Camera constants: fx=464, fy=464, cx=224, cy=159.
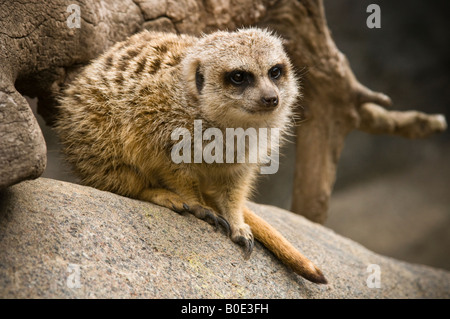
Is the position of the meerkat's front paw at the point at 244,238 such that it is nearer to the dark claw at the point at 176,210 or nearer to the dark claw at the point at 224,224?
the dark claw at the point at 224,224

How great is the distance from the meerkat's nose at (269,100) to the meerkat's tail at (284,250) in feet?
2.21

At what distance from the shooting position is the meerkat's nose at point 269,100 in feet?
7.18

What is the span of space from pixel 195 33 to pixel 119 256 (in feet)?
6.57

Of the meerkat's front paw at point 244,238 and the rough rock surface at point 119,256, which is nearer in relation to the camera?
the rough rock surface at point 119,256

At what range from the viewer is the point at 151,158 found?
7.86 ft

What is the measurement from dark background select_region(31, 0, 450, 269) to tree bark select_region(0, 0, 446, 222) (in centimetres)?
219

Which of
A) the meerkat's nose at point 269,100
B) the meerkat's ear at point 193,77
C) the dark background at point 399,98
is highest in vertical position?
the meerkat's ear at point 193,77

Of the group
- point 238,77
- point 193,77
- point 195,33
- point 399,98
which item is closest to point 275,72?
point 238,77

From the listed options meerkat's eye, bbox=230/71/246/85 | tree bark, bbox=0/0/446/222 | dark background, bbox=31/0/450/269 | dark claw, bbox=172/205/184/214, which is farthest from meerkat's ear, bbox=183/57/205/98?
dark background, bbox=31/0/450/269

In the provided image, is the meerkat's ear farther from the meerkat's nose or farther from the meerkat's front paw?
the meerkat's front paw

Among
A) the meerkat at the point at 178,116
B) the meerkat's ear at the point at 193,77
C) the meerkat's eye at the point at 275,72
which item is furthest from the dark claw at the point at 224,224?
the meerkat's eye at the point at 275,72

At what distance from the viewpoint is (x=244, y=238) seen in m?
2.37
